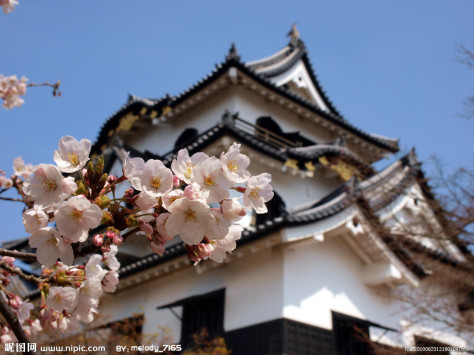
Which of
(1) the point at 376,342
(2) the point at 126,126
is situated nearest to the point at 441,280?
(1) the point at 376,342

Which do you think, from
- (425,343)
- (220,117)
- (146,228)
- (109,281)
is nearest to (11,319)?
(109,281)

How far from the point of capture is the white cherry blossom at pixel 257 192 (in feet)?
6.34

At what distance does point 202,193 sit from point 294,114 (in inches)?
560

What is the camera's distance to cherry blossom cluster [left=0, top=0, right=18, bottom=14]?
4001 mm

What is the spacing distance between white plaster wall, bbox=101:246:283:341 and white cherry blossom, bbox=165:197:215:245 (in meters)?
7.63

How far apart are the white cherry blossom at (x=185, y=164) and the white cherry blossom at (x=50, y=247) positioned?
0.54 metres

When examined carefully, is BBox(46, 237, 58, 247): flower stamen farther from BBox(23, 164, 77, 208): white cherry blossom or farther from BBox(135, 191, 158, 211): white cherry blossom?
BBox(135, 191, 158, 211): white cherry blossom

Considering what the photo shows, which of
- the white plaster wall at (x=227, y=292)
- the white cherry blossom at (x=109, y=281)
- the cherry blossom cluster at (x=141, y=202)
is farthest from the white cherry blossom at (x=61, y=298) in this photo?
the white plaster wall at (x=227, y=292)

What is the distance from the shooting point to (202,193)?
1.71 metres

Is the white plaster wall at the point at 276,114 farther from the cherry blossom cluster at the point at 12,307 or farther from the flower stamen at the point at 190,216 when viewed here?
the flower stamen at the point at 190,216

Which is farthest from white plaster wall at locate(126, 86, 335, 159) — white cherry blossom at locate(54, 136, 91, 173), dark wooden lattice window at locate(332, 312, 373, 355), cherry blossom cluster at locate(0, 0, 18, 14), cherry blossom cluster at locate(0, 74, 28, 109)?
white cherry blossom at locate(54, 136, 91, 173)

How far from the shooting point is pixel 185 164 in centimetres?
182

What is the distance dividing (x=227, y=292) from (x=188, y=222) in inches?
341

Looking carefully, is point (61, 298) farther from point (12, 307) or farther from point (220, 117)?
point (220, 117)
